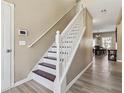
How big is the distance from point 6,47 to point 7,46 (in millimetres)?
37

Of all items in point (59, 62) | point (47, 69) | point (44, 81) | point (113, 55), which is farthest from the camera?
point (113, 55)

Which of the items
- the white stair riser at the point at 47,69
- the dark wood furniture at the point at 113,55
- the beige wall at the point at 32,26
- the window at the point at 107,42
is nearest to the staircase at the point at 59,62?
the white stair riser at the point at 47,69

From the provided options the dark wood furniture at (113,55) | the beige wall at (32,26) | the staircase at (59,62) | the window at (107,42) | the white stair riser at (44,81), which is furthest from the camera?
the window at (107,42)

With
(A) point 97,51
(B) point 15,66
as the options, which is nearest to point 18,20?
(B) point 15,66

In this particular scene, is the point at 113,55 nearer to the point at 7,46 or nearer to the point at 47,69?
the point at 47,69

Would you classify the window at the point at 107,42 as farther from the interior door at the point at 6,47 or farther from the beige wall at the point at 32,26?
the interior door at the point at 6,47

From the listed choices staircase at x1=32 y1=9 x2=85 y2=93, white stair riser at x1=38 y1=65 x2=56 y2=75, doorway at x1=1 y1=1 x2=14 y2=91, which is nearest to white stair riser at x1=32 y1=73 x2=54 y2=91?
staircase at x1=32 y1=9 x2=85 y2=93

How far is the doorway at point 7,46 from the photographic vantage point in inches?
103

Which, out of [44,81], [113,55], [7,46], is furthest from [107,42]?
[7,46]

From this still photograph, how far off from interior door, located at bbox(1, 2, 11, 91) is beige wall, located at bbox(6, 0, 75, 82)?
0.21 metres

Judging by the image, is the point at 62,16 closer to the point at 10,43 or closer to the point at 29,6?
the point at 29,6

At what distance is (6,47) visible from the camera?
269 centimetres

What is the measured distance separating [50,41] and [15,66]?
1613 mm

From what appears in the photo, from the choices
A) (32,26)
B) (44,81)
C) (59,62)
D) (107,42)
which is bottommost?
(44,81)
